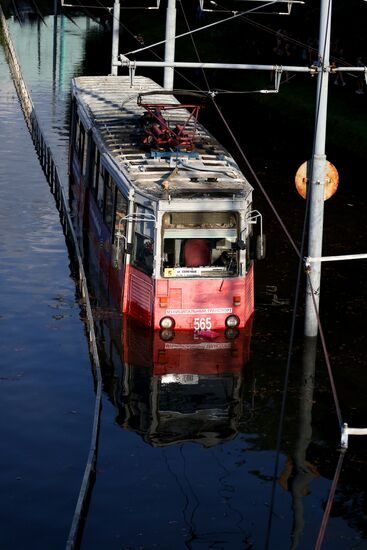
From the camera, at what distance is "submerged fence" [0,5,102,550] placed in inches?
702

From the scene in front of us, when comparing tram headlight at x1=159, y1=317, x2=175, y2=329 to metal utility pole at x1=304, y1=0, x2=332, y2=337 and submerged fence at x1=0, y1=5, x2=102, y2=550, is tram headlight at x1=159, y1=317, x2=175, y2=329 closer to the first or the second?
submerged fence at x1=0, y1=5, x2=102, y2=550

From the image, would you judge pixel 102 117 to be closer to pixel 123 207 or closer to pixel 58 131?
pixel 123 207

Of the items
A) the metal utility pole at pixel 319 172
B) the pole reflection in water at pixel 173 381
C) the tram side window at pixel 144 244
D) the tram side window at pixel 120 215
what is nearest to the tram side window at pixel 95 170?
the tram side window at pixel 120 215

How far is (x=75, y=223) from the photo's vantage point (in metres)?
39.1

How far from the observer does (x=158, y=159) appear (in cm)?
2909

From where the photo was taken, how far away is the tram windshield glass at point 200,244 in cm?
2669

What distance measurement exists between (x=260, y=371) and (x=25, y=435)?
5958 mm

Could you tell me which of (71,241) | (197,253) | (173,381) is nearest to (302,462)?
(173,381)

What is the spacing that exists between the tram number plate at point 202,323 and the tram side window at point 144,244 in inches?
57.7

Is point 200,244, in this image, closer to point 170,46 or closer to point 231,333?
point 231,333

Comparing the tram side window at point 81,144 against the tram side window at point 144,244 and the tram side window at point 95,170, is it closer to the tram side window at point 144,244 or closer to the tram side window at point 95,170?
the tram side window at point 95,170

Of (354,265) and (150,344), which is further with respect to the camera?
(354,265)

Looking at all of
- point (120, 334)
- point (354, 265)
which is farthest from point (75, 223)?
point (120, 334)

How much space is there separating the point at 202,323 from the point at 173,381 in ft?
7.58
